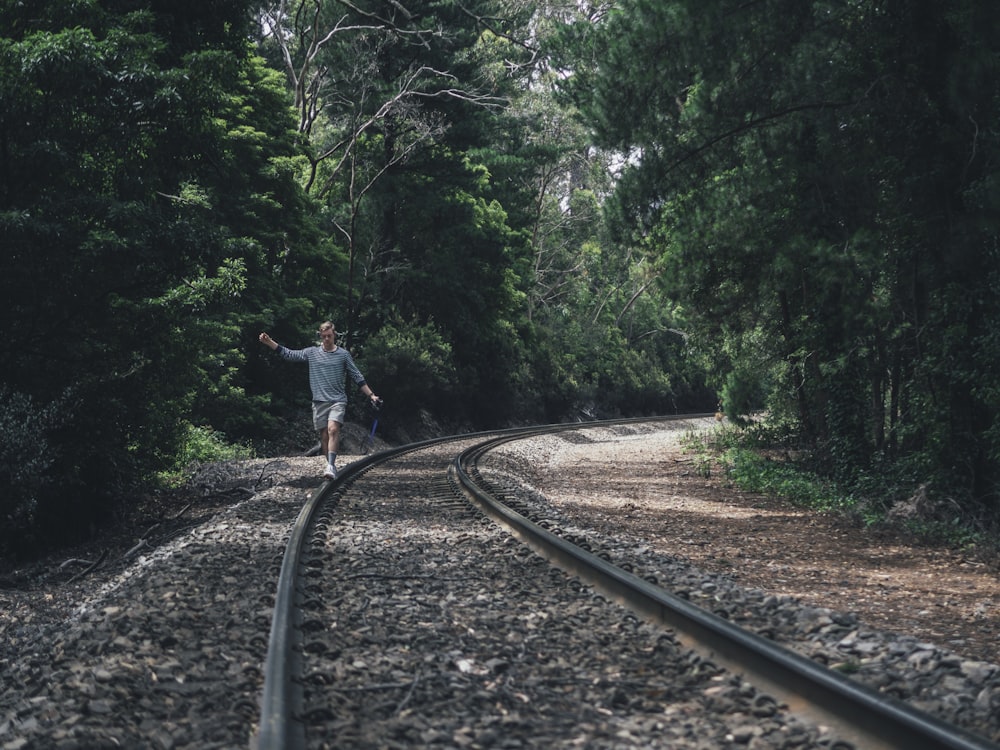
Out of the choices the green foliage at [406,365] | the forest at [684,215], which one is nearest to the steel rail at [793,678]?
the forest at [684,215]

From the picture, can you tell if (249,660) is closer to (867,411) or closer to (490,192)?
(867,411)

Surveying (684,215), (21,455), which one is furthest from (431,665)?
(684,215)

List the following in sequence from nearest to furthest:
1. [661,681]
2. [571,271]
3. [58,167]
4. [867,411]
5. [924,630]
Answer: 1. [661,681]
2. [924,630]
3. [58,167]
4. [867,411]
5. [571,271]

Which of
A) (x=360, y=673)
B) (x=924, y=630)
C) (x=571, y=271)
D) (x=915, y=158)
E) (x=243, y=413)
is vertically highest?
(x=571, y=271)

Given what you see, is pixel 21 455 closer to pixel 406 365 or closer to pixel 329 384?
pixel 329 384

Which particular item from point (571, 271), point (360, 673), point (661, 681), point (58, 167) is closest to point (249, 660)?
point (360, 673)

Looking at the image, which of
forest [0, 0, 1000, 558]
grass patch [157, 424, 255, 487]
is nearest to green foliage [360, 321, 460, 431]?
grass patch [157, 424, 255, 487]

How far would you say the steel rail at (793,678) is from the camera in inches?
119

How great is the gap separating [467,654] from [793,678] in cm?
153

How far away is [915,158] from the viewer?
11.4 meters

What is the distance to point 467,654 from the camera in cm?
440

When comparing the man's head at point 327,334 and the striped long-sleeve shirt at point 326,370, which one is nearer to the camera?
the man's head at point 327,334

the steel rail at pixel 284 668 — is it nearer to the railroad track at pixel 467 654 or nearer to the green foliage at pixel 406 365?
the railroad track at pixel 467 654

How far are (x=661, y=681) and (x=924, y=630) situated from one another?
2.38 meters
